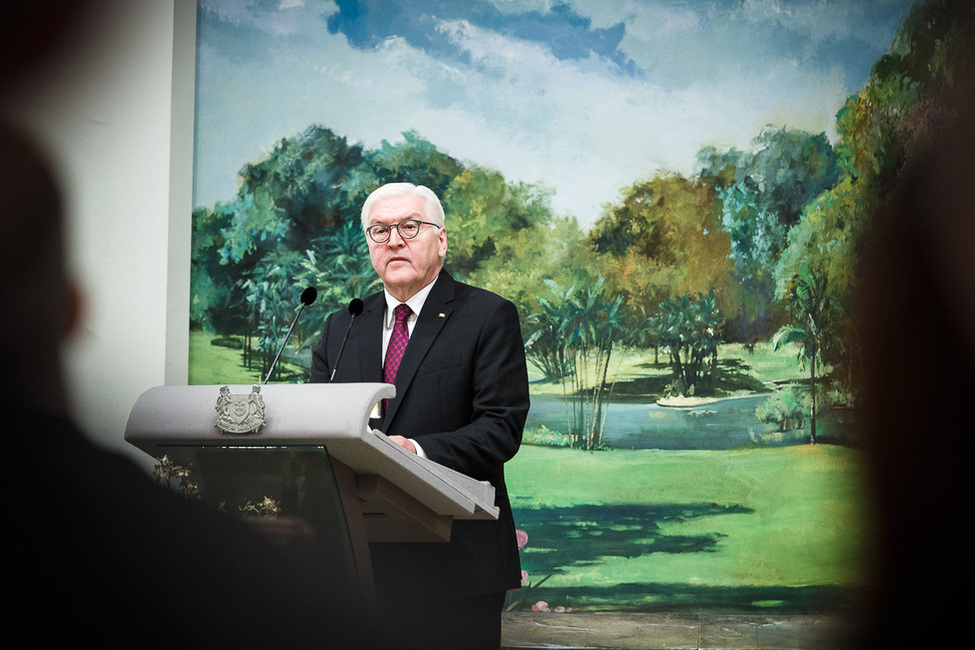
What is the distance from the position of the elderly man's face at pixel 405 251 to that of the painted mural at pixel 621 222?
230 cm

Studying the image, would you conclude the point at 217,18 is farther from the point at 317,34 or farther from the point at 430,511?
the point at 430,511

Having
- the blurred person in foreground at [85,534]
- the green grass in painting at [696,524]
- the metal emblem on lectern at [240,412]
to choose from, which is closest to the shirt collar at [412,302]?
the metal emblem on lectern at [240,412]

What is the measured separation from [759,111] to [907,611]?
4328mm

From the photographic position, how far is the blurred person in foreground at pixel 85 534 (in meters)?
0.45

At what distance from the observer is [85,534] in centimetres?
51

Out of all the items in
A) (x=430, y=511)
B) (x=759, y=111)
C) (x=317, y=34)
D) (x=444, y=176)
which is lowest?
(x=430, y=511)

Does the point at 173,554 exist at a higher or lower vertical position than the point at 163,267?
lower

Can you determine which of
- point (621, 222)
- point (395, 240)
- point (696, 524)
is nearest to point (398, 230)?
point (395, 240)

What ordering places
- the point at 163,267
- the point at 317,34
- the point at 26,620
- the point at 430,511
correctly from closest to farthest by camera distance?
the point at 26,620
the point at 430,511
the point at 163,267
the point at 317,34

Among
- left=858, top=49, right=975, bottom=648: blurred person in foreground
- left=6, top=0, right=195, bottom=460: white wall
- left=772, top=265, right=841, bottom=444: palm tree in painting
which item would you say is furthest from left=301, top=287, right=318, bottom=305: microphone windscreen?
left=772, top=265, right=841, bottom=444: palm tree in painting

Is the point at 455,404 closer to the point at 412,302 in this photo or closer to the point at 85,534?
the point at 412,302

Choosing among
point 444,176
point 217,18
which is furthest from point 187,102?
point 444,176

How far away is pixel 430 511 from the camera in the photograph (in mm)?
1853

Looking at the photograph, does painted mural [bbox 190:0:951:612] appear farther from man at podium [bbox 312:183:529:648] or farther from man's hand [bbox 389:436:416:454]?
man's hand [bbox 389:436:416:454]
